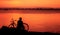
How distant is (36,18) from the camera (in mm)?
1578

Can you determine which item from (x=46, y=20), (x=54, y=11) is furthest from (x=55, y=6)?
(x=46, y=20)

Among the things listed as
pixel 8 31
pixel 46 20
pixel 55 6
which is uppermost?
pixel 55 6

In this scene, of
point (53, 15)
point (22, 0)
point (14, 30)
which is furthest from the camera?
point (22, 0)

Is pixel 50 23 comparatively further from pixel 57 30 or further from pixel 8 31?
Result: pixel 8 31

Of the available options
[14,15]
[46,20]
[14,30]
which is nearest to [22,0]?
[14,15]

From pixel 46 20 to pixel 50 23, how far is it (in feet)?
0.17

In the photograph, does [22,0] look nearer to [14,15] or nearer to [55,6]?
[14,15]

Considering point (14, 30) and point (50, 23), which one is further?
point (50, 23)

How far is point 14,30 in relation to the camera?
4.35 feet

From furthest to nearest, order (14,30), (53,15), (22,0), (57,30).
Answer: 1. (22,0)
2. (53,15)
3. (57,30)
4. (14,30)

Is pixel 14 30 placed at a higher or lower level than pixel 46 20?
lower

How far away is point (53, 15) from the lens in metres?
1.58

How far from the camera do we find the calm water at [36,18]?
4.95 ft

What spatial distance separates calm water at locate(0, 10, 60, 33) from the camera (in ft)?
4.95
